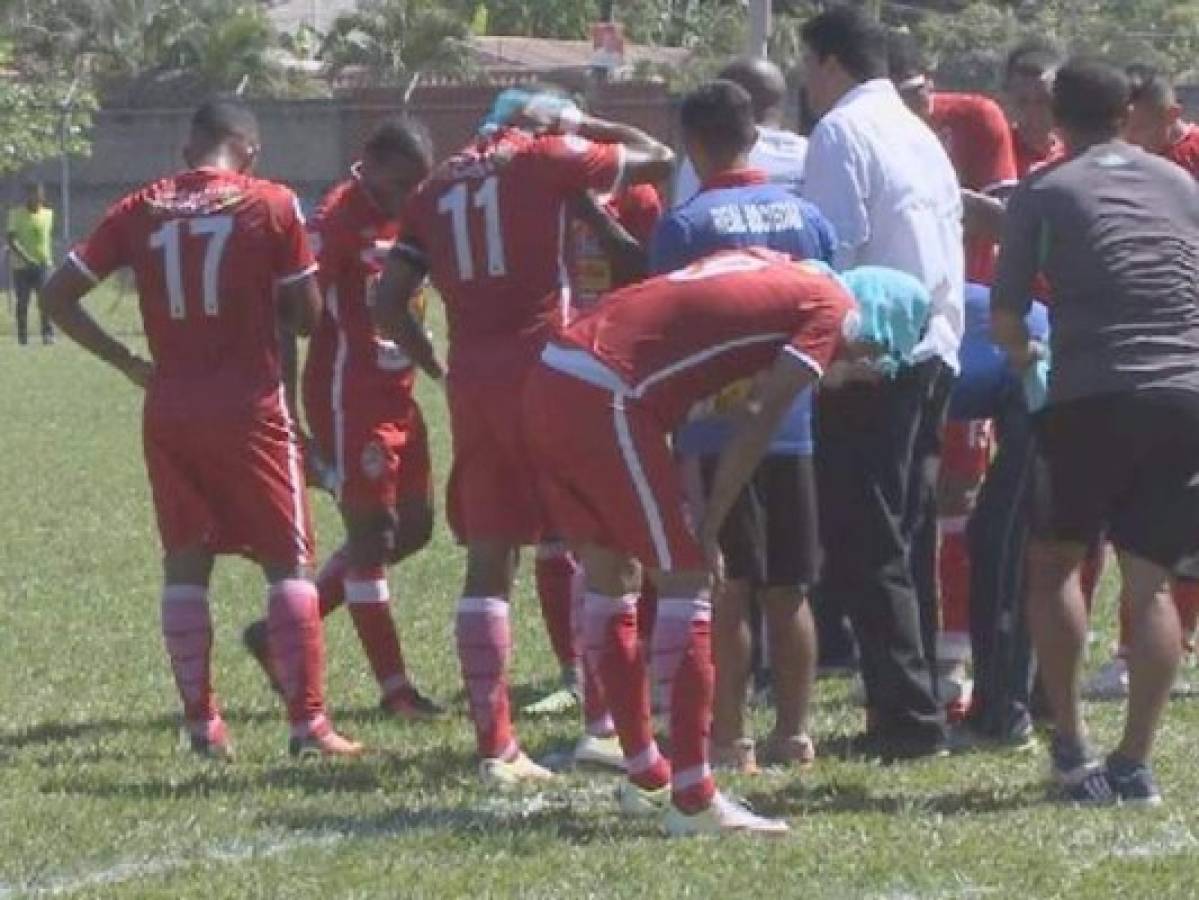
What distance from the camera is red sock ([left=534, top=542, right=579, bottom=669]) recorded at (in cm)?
997

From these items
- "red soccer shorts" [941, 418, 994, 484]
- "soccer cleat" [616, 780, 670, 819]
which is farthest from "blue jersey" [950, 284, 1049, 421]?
"soccer cleat" [616, 780, 670, 819]

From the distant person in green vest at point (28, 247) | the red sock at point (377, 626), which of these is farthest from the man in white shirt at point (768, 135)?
the distant person in green vest at point (28, 247)

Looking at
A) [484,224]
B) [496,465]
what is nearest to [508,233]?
[484,224]

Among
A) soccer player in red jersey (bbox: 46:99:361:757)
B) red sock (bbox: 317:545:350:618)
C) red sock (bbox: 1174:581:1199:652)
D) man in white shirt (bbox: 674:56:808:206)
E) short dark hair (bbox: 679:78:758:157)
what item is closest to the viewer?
short dark hair (bbox: 679:78:758:157)

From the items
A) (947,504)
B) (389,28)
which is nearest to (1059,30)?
(389,28)

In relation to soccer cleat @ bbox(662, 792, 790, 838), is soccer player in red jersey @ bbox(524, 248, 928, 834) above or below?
above

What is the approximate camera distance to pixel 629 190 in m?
9.55

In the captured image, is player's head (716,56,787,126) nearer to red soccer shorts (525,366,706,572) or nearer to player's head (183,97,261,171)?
player's head (183,97,261,171)

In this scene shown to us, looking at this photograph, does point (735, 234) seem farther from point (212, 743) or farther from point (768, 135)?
point (212, 743)

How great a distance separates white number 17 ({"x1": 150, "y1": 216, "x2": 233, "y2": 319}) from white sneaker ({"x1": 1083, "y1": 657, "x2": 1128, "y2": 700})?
3.28 meters

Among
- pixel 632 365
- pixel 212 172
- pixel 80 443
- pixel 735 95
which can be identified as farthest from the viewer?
pixel 80 443

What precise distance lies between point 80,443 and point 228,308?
509 inches

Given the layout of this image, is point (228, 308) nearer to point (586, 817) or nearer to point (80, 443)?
point (586, 817)

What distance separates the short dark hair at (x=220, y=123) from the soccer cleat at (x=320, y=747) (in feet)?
6.04
